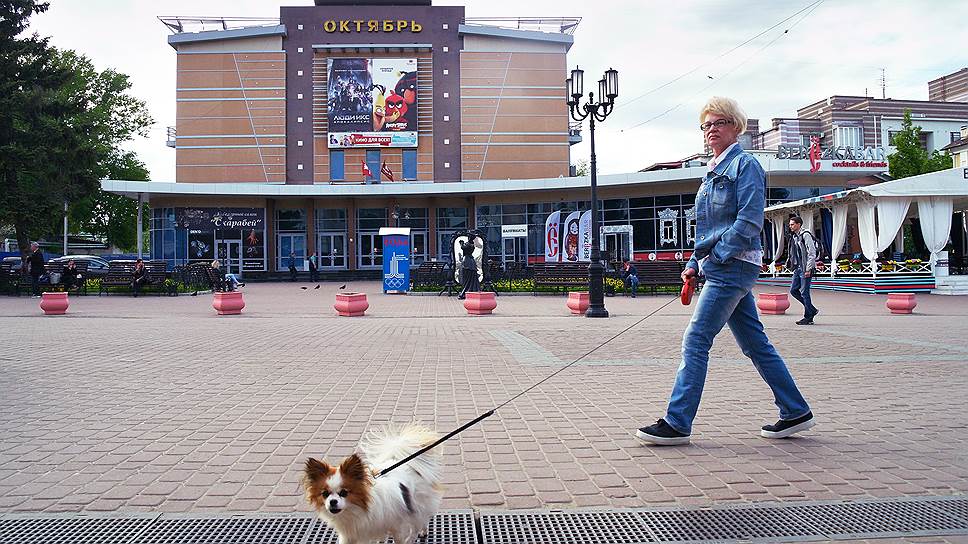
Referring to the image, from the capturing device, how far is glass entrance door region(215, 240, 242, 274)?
42.7m

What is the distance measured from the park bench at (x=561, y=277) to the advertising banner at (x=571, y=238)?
50.8 ft

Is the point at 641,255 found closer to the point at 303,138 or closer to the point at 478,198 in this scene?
the point at 478,198

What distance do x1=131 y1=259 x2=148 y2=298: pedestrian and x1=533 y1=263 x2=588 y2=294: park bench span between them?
1416cm

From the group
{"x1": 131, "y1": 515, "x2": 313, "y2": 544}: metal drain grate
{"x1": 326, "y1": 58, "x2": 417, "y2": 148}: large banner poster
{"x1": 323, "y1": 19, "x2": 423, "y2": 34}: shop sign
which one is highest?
{"x1": 323, "y1": 19, "x2": 423, "y2": 34}: shop sign

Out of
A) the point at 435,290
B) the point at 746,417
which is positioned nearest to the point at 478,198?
the point at 435,290

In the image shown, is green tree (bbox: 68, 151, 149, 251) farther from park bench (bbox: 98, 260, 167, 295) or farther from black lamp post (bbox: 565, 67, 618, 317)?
black lamp post (bbox: 565, 67, 618, 317)

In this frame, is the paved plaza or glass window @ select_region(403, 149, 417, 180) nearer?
the paved plaza

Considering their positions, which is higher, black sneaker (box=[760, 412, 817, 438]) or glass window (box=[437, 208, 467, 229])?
glass window (box=[437, 208, 467, 229])

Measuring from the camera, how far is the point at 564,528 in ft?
10.1

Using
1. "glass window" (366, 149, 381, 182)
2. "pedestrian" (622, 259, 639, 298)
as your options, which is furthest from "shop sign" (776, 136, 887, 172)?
"glass window" (366, 149, 381, 182)

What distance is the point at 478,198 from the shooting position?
4406 cm

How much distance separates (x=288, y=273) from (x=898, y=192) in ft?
109

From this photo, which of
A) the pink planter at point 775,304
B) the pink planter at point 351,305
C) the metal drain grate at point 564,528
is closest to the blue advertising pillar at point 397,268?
the pink planter at point 351,305

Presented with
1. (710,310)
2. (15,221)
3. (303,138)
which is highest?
(303,138)
